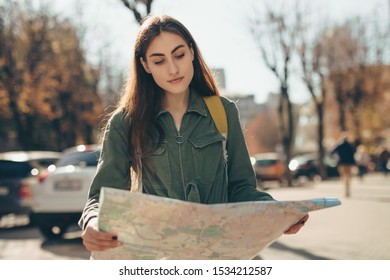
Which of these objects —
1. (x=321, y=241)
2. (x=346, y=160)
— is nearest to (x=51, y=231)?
(x=321, y=241)

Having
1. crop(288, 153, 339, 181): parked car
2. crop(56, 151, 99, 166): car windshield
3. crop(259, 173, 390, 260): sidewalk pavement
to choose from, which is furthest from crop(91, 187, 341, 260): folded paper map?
crop(288, 153, 339, 181): parked car

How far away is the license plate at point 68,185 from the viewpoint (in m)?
8.65

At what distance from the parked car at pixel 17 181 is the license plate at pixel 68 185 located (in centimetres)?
216

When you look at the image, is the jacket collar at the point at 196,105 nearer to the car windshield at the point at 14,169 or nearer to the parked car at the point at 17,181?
the parked car at the point at 17,181

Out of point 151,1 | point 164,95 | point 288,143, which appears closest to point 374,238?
point 151,1

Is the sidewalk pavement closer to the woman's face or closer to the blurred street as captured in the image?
the blurred street

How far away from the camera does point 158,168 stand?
2.20 metres

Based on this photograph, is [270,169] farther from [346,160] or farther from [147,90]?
[147,90]

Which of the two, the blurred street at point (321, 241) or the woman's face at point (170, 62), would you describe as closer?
the woman's face at point (170, 62)

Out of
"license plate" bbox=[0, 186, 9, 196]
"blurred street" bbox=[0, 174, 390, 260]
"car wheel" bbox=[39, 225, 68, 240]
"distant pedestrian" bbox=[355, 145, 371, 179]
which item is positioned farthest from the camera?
"distant pedestrian" bbox=[355, 145, 371, 179]

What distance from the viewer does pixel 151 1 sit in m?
7.72

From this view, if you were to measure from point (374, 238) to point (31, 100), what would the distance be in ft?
48.5

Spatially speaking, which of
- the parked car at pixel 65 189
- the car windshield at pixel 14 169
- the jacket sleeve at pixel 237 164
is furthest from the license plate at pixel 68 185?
the jacket sleeve at pixel 237 164

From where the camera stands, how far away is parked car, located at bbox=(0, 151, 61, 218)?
1090 centimetres
